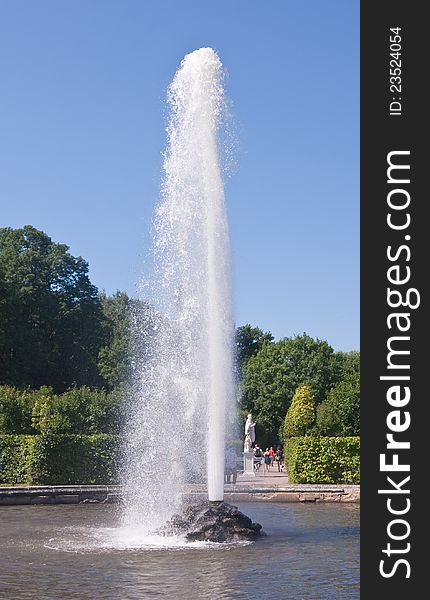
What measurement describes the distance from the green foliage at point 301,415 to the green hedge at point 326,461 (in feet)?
37.3

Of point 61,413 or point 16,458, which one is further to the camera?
point 61,413

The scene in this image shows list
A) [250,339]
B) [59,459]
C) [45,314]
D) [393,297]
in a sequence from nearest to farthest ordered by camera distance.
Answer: [393,297]
[59,459]
[45,314]
[250,339]

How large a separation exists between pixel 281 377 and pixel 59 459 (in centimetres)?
3986

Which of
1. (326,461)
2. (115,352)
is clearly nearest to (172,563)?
(326,461)

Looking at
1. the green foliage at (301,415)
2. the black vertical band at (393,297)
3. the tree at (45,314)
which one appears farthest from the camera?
the tree at (45,314)

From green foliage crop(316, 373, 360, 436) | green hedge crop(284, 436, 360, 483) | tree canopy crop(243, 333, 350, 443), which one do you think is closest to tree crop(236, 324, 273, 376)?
tree canopy crop(243, 333, 350, 443)

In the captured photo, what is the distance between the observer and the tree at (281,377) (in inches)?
2569

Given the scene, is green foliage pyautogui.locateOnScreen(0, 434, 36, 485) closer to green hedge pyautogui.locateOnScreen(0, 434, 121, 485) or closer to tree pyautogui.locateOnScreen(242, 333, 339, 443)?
green hedge pyautogui.locateOnScreen(0, 434, 121, 485)

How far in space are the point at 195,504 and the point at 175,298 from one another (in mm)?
4510

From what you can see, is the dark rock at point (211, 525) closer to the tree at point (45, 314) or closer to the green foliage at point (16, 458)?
the green foliage at point (16, 458)

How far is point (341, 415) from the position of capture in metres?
35.7

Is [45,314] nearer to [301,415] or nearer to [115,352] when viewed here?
[115,352]

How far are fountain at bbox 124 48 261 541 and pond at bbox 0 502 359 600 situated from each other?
1.07 meters

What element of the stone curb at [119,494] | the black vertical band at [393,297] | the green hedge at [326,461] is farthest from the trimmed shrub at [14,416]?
the black vertical band at [393,297]
